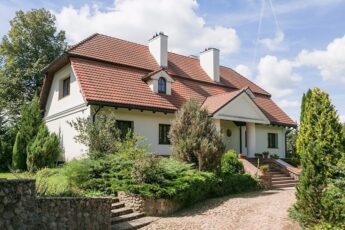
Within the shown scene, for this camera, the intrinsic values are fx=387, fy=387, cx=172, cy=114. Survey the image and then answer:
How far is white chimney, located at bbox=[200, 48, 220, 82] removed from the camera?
27.7m

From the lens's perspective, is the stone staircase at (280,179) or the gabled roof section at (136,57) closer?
the stone staircase at (280,179)

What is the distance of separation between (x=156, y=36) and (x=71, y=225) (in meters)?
17.8

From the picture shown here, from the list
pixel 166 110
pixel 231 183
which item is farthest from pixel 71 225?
pixel 166 110

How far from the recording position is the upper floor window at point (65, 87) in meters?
22.1

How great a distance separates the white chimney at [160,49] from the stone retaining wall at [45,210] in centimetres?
1523

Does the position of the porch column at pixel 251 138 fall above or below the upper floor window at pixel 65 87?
below

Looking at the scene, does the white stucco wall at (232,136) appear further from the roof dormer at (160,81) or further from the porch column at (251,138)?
the roof dormer at (160,81)

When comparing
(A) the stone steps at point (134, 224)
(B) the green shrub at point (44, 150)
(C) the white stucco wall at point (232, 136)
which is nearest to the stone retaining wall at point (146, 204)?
(A) the stone steps at point (134, 224)

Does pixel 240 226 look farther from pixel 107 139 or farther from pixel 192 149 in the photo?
pixel 107 139

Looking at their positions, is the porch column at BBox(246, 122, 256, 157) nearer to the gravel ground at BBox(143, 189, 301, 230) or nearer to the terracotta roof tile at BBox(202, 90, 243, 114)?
the terracotta roof tile at BBox(202, 90, 243, 114)

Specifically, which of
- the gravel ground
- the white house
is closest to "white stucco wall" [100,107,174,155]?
the white house

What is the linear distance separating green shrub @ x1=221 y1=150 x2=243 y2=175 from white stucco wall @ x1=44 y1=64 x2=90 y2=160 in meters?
6.69

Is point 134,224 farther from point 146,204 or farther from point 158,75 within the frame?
point 158,75

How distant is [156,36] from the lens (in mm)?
25359
